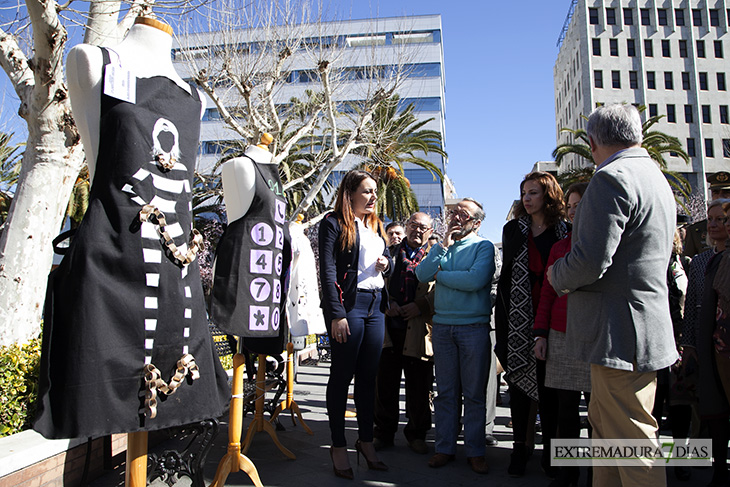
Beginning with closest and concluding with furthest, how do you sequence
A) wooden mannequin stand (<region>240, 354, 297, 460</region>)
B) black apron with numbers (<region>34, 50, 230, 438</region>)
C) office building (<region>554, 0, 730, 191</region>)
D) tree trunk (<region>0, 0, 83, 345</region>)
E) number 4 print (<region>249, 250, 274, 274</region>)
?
black apron with numbers (<region>34, 50, 230, 438</region>) → number 4 print (<region>249, 250, 274, 274</region>) → wooden mannequin stand (<region>240, 354, 297, 460</region>) → tree trunk (<region>0, 0, 83, 345</region>) → office building (<region>554, 0, 730, 191</region>)

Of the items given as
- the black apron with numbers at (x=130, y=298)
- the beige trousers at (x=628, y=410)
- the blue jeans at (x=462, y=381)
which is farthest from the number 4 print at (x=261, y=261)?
the beige trousers at (x=628, y=410)

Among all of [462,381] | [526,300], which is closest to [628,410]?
[526,300]

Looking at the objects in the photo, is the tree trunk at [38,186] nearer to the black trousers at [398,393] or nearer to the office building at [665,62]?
the black trousers at [398,393]

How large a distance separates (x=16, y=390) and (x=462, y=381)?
300 cm

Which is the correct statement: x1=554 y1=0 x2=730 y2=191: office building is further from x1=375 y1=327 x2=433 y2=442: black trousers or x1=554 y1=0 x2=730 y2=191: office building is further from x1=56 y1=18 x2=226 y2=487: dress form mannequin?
x1=56 y1=18 x2=226 y2=487: dress form mannequin

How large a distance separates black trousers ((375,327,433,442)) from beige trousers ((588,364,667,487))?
2074 mm

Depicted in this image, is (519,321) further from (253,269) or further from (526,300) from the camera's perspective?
(253,269)

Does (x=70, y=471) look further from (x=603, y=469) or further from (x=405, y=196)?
(x=405, y=196)

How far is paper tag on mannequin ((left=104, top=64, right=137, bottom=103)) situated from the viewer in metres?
1.94

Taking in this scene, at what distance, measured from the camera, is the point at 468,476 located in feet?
11.5

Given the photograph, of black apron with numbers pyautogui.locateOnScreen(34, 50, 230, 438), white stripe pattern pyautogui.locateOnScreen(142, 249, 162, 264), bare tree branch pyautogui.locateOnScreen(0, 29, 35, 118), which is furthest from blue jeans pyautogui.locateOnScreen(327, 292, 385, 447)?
bare tree branch pyautogui.locateOnScreen(0, 29, 35, 118)

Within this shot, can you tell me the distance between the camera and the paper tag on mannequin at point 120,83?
1.94m

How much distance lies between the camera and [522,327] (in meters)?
3.61

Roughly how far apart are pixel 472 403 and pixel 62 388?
2734 millimetres
